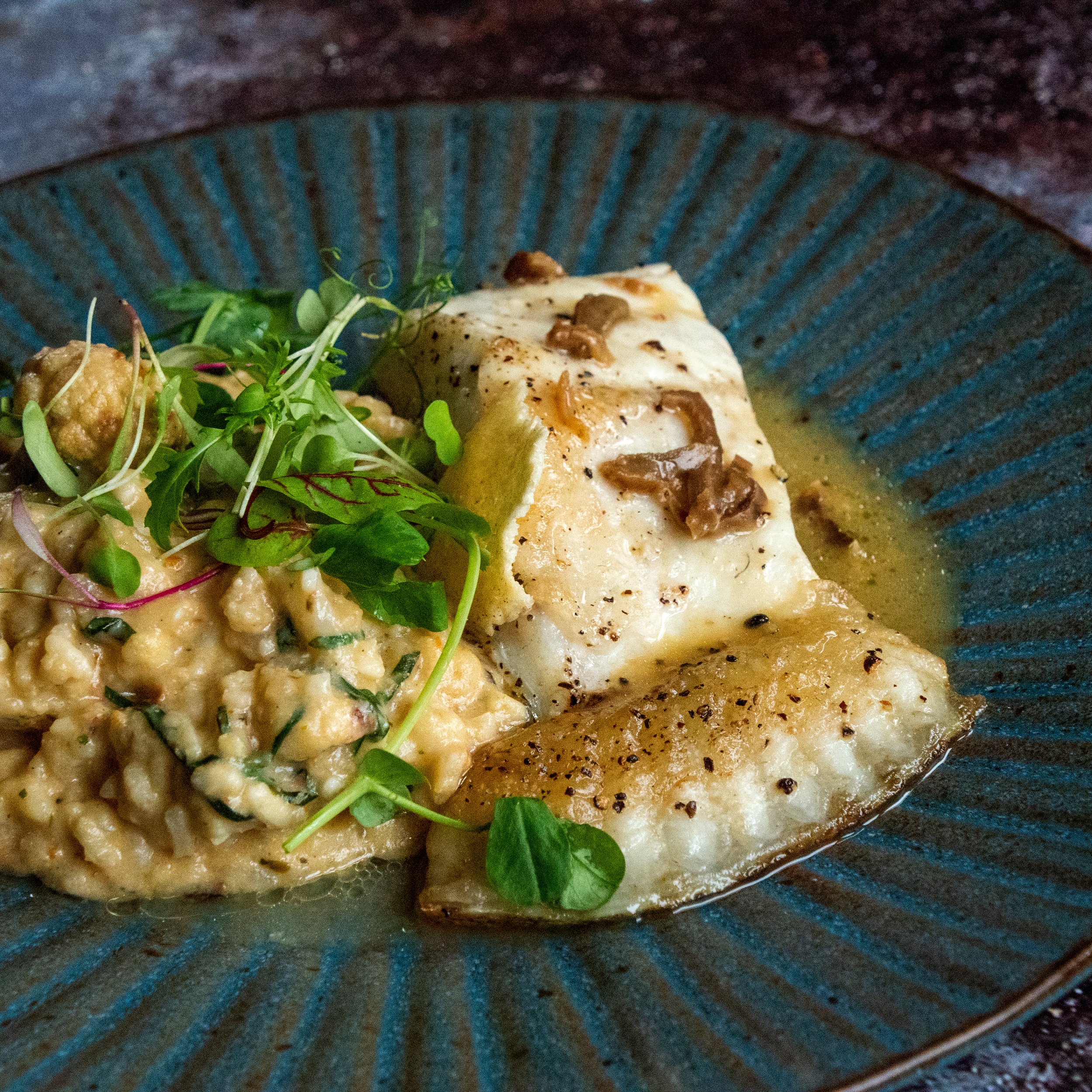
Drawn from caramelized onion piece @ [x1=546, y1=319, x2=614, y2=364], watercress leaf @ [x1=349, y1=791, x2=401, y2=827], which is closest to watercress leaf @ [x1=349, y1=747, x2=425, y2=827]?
watercress leaf @ [x1=349, y1=791, x2=401, y2=827]

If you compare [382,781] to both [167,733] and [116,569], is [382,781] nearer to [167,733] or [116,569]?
[167,733]

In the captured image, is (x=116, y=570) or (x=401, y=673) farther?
(x=401, y=673)

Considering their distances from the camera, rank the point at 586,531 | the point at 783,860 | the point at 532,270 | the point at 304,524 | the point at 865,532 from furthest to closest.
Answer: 1. the point at 532,270
2. the point at 865,532
3. the point at 586,531
4. the point at 304,524
5. the point at 783,860

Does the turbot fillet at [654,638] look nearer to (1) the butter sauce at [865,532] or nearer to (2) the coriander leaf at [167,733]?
(1) the butter sauce at [865,532]

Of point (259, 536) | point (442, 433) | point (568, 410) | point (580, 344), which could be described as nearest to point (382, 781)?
point (259, 536)

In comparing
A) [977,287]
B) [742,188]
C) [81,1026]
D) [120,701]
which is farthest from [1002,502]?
[81,1026]

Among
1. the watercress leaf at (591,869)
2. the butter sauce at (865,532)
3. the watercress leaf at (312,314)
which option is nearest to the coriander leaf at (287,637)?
the watercress leaf at (591,869)
